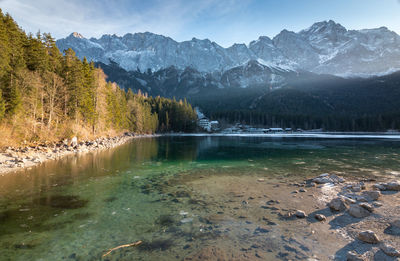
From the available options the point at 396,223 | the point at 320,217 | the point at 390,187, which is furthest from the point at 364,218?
the point at 390,187

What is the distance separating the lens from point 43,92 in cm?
2992

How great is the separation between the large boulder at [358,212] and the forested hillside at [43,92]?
103 feet

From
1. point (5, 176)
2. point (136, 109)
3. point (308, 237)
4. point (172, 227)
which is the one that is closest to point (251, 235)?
point (308, 237)

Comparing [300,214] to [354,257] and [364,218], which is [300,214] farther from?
[354,257]

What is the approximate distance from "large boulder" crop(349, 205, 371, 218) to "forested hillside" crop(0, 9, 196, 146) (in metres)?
31.4

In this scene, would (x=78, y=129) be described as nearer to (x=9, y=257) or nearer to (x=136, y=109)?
(x=9, y=257)

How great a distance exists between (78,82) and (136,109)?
49.2 meters

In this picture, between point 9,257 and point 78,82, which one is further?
point 78,82

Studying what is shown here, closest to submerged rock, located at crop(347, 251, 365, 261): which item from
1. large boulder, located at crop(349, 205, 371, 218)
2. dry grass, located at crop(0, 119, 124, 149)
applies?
large boulder, located at crop(349, 205, 371, 218)

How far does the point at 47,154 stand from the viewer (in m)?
23.0

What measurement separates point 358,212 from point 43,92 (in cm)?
3855

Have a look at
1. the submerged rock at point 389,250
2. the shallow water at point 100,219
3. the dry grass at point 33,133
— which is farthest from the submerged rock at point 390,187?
the dry grass at point 33,133

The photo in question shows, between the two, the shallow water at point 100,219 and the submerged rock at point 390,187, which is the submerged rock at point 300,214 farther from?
the submerged rock at point 390,187

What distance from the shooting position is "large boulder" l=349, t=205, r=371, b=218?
8.16 m
